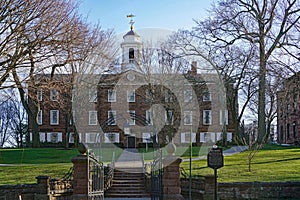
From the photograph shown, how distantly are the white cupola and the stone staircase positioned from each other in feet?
38.7

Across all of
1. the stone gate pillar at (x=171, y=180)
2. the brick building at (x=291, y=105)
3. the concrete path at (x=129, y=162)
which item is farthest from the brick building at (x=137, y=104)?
the stone gate pillar at (x=171, y=180)

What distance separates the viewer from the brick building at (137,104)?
28.3 m

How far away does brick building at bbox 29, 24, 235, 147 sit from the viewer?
28.3 meters

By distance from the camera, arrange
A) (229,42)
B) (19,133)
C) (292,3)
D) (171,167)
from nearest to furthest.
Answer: (171,167), (292,3), (229,42), (19,133)

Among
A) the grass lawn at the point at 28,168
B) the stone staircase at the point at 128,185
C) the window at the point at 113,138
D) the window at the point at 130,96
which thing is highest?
the window at the point at 130,96

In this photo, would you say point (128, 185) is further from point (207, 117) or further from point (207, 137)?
point (207, 137)

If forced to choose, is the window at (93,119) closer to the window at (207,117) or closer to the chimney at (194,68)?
the window at (207,117)

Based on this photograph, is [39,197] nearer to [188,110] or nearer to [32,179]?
[32,179]

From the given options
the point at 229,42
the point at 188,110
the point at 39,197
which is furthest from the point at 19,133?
the point at 39,197

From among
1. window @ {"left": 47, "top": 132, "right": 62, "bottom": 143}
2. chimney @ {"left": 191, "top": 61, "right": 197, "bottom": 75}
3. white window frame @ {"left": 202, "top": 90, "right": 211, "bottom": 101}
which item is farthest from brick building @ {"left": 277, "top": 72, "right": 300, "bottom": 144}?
window @ {"left": 47, "top": 132, "right": 62, "bottom": 143}

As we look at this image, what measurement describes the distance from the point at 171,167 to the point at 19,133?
4690 cm

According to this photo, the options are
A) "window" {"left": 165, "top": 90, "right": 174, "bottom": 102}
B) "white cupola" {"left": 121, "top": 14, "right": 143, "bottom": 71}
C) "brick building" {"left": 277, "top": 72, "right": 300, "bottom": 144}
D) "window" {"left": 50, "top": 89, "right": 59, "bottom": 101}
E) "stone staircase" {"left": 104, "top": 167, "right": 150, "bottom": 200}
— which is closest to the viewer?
"stone staircase" {"left": 104, "top": 167, "right": 150, "bottom": 200}

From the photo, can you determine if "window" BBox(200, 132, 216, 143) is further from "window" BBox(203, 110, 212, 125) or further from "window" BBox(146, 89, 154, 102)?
"window" BBox(146, 89, 154, 102)

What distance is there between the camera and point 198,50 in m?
29.2
